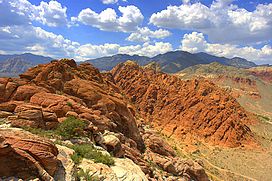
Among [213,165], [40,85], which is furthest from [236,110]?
[40,85]

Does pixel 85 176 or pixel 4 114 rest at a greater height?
pixel 4 114

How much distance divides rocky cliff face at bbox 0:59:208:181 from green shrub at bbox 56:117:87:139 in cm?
38

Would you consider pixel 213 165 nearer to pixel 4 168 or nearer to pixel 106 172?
pixel 106 172

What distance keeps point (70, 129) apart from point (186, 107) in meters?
71.1

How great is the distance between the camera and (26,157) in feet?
36.5

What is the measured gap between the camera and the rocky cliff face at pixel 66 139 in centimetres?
Answer: 1175

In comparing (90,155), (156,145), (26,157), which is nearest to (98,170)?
(90,155)

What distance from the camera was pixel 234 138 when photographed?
73.0 meters

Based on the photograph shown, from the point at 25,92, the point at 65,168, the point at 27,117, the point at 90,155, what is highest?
the point at 25,92

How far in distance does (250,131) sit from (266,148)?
31.9 feet

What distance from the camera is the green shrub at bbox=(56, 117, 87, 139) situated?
62.6 ft

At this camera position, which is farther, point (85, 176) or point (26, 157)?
point (85, 176)

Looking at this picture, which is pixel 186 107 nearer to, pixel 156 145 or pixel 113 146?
pixel 156 145

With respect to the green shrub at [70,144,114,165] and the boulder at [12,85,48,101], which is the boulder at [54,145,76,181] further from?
the boulder at [12,85,48,101]
